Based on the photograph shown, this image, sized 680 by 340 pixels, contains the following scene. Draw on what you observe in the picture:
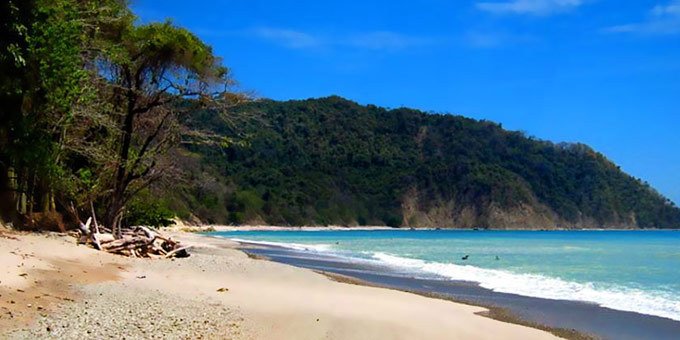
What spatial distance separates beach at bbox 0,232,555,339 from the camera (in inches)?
287

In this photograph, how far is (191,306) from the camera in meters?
8.80

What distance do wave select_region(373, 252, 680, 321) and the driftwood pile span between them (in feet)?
25.9

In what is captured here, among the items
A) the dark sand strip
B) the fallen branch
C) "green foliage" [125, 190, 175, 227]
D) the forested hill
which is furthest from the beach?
the forested hill

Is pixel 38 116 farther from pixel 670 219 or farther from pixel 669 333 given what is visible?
pixel 670 219

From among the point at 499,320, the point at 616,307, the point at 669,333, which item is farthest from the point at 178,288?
the point at 616,307

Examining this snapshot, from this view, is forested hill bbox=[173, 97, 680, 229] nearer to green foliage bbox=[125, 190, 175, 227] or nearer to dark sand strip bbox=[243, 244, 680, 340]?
green foliage bbox=[125, 190, 175, 227]

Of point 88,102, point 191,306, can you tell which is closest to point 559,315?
point 191,306

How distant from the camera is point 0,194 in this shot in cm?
1598

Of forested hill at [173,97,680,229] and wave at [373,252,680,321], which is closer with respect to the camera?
wave at [373,252,680,321]

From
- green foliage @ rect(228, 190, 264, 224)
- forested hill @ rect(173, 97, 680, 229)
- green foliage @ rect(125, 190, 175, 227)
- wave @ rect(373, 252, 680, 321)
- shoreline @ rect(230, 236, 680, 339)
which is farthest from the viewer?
forested hill @ rect(173, 97, 680, 229)

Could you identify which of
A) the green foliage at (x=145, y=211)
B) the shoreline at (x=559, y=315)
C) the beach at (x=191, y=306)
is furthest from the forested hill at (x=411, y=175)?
the beach at (x=191, y=306)

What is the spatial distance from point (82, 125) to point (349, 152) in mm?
109691

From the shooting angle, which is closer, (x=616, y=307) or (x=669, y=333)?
(x=669, y=333)

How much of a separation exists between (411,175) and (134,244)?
110380mm
